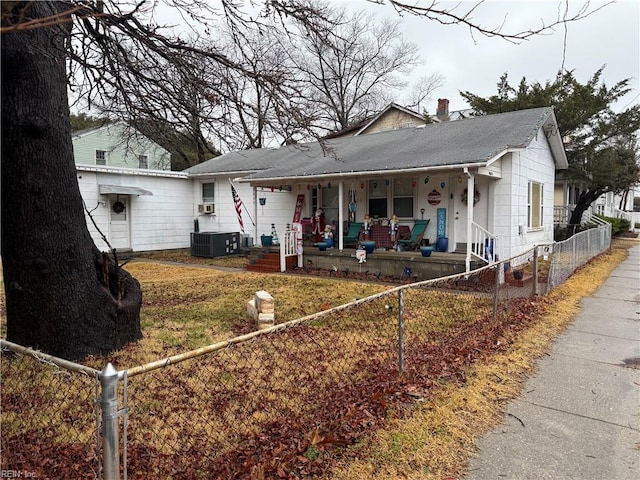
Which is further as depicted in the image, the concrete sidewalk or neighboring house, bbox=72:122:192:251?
neighboring house, bbox=72:122:192:251

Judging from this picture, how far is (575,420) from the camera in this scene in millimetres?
3338

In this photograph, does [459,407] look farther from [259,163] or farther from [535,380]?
[259,163]

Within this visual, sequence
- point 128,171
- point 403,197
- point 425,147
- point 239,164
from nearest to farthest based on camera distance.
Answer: point 425,147 → point 403,197 → point 128,171 → point 239,164

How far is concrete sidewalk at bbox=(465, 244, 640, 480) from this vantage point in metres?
2.69

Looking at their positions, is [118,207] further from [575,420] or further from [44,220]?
[575,420]

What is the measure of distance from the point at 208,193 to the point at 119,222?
3.60 metres

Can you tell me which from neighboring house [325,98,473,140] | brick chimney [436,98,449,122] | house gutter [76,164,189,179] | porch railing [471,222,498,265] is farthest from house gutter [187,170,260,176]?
brick chimney [436,98,449,122]

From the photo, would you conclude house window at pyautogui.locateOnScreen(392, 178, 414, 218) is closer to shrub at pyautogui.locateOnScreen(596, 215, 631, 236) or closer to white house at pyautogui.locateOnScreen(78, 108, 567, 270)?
white house at pyautogui.locateOnScreen(78, 108, 567, 270)

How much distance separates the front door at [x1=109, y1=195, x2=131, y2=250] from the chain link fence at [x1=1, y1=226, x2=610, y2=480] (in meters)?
11.8

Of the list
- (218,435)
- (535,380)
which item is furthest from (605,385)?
(218,435)

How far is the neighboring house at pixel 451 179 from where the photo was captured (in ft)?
32.5

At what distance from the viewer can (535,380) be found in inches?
162

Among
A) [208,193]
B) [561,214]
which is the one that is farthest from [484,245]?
[561,214]
